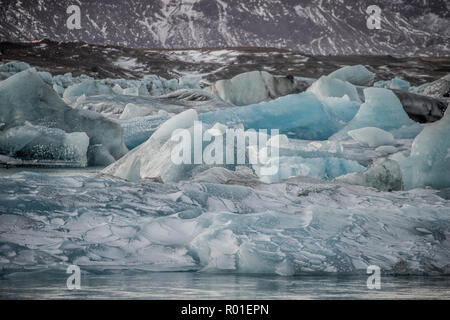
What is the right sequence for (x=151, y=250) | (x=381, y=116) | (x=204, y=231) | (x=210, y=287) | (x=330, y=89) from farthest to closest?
(x=330, y=89) → (x=381, y=116) → (x=204, y=231) → (x=151, y=250) → (x=210, y=287)

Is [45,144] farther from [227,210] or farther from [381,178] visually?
[227,210]

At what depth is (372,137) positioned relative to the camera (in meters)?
8.94

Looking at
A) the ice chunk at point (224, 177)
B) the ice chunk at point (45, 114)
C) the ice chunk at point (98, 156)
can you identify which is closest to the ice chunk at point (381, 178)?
the ice chunk at point (224, 177)

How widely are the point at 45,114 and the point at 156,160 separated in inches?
125

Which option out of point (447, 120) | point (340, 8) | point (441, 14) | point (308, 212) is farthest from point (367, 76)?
point (340, 8)

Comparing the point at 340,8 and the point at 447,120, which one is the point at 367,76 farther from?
the point at 340,8

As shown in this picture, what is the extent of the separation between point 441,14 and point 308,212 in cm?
11636

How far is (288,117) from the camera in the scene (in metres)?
9.99

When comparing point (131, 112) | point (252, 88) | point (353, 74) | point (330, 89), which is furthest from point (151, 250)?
point (353, 74)

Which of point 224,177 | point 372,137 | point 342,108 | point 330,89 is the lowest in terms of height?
point 224,177

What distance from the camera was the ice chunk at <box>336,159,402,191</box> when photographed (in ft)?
20.6

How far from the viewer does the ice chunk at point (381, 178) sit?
6.28 m

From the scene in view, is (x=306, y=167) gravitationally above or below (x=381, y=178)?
above
